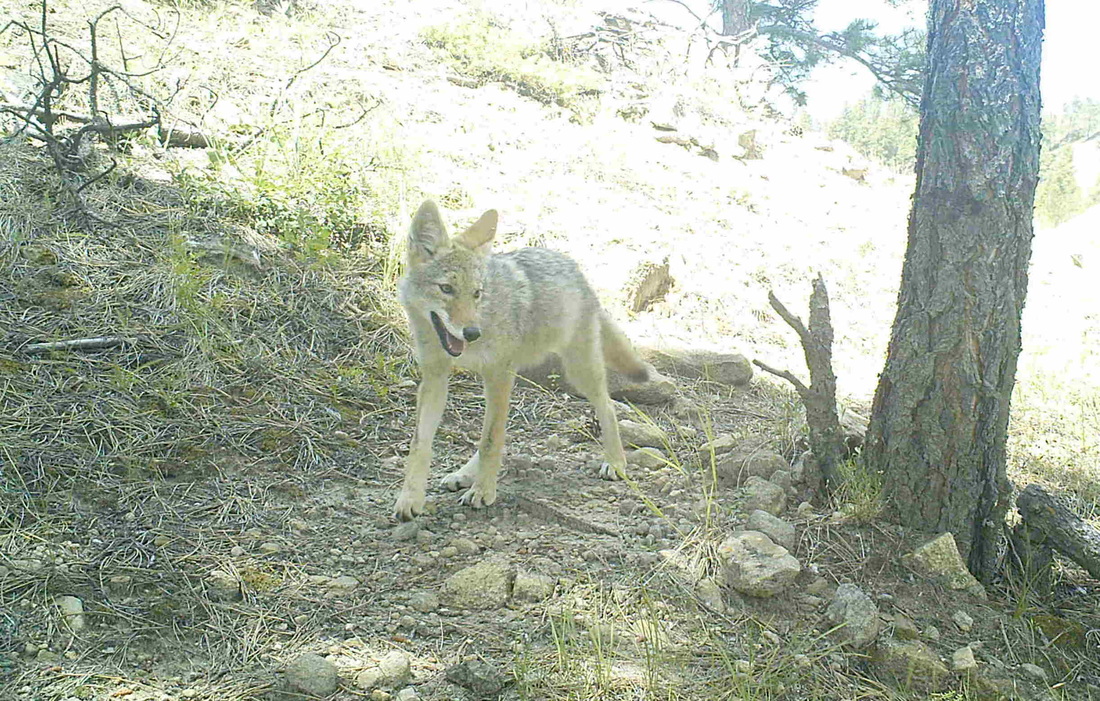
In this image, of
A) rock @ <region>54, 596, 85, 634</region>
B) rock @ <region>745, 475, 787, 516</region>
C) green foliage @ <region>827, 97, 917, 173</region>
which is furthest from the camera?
green foliage @ <region>827, 97, 917, 173</region>

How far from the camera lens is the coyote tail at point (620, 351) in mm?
4668

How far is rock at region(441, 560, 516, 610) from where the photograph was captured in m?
3.04

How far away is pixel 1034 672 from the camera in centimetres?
289

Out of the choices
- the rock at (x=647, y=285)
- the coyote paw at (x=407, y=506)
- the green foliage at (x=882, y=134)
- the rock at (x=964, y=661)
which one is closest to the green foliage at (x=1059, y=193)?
the green foliage at (x=882, y=134)

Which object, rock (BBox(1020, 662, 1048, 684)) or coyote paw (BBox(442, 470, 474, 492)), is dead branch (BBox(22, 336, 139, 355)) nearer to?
coyote paw (BBox(442, 470, 474, 492))

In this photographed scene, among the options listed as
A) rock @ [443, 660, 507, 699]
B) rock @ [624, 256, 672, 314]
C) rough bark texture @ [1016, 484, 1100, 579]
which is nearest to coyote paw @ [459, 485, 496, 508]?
rock @ [443, 660, 507, 699]

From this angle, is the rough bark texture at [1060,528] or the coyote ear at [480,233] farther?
the coyote ear at [480,233]

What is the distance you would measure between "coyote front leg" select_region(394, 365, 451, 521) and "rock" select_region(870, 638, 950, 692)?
2053 mm

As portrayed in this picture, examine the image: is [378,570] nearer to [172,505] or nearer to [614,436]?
[172,505]

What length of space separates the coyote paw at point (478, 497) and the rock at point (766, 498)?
1.23m

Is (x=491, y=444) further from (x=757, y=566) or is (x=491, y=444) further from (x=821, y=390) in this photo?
(x=821, y=390)

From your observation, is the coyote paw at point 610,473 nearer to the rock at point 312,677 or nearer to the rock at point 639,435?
the rock at point 639,435

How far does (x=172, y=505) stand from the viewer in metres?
3.38

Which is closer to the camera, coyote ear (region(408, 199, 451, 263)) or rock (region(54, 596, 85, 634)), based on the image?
rock (region(54, 596, 85, 634))
